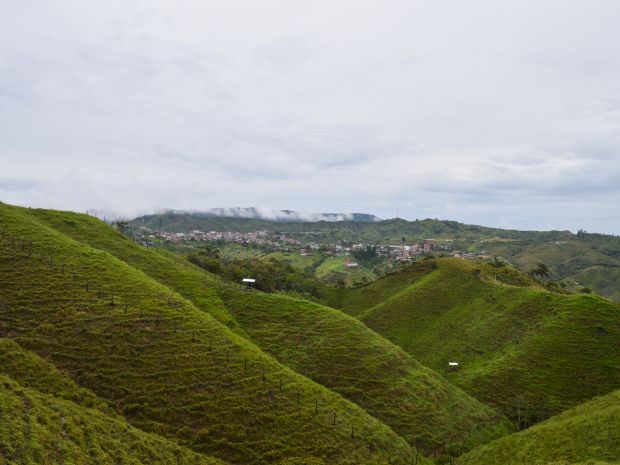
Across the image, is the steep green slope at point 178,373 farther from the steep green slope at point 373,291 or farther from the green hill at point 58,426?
the steep green slope at point 373,291


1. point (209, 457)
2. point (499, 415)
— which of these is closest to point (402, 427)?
point (499, 415)

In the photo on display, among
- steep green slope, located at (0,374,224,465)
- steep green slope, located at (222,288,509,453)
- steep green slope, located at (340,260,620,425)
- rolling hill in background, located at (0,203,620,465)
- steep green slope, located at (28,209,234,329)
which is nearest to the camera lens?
steep green slope, located at (0,374,224,465)

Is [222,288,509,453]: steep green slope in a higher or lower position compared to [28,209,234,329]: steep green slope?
lower

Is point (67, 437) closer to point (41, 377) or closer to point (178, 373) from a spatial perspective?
point (41, 377)

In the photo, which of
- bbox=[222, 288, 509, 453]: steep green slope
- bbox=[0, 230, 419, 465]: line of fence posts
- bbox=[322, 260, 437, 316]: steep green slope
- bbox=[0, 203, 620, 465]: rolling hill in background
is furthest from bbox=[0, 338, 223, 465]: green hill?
bbox=[322, 260, 437, 316]: steep green slope

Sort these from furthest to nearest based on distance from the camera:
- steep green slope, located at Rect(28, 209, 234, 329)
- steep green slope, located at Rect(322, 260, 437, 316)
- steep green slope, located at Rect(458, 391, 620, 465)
Answer: steep green slope, located at Rect(322, 260, 437, 316)
steep green slope, located at Rect(28, 209, 234, 329)
steep green slope, located at Rect(458, 391, 620, 465)

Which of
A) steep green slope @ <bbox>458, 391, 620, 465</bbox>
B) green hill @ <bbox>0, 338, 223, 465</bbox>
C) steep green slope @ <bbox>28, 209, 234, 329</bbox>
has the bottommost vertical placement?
steep green slope @ <bbox>458, 391, 620, 465</bbox>

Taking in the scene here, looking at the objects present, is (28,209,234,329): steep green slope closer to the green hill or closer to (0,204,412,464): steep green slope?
(0,204,412,464): steep green slope

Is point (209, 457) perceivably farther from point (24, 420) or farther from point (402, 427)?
point (402, 427)
